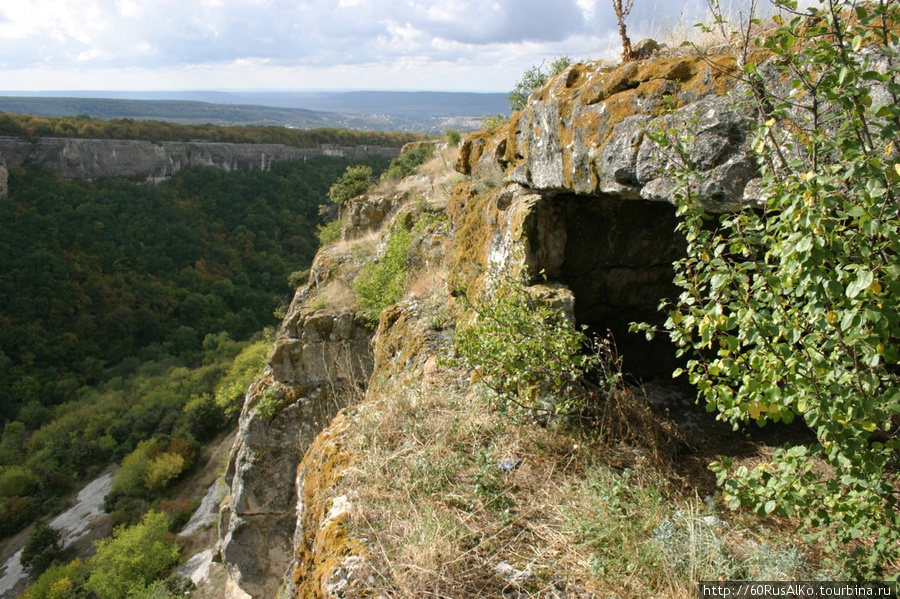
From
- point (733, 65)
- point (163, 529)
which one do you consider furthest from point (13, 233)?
point (733, 65)

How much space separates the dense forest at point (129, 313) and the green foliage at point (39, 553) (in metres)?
3.22

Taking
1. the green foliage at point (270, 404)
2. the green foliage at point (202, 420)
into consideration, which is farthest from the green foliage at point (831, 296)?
the green foliage at point (202, 420)

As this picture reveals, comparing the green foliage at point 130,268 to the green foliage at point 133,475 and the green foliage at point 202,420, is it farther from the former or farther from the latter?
the green foliage at point 133,475

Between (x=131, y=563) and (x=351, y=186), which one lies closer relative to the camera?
(x=351, y=186)

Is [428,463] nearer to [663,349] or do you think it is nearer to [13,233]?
[663,349]

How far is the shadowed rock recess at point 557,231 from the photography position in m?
3.32

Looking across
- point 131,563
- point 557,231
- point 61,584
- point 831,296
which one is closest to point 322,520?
point 831,296

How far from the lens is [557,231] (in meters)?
5.29

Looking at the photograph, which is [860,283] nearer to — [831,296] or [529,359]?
[831,296]

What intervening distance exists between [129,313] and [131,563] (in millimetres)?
26428

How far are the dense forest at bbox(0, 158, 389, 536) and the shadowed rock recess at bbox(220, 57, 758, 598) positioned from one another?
2325 centimetres

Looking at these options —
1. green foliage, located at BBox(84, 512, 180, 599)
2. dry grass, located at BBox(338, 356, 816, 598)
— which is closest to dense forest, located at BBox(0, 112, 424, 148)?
green foliage, located at BBox(84, 512, 180, 599)

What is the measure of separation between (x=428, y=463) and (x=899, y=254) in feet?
8.60

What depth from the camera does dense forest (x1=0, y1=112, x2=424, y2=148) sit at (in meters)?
50.3
